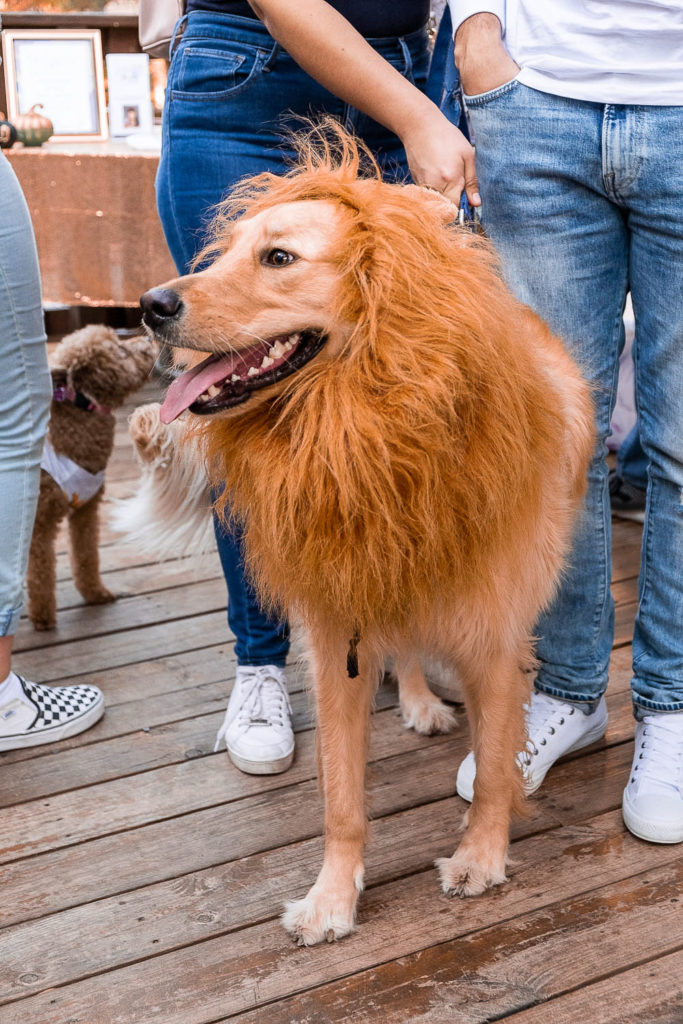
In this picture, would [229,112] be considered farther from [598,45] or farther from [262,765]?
[262,765]

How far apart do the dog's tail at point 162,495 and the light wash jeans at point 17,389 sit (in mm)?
415

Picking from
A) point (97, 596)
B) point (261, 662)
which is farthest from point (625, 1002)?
point (97, 596)

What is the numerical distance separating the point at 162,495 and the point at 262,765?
0.89 metres

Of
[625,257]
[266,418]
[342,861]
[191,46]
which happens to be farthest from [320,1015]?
[191,46]

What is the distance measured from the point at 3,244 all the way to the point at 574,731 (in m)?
1.54

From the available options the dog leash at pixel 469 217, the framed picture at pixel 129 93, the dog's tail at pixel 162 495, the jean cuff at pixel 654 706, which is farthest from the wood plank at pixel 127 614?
the framed picture at pixel 129 93

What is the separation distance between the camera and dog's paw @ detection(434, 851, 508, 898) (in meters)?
1.73

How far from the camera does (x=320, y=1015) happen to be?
1.49 meters

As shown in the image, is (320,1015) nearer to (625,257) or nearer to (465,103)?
(625,257)

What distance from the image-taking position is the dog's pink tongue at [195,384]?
1354 mm

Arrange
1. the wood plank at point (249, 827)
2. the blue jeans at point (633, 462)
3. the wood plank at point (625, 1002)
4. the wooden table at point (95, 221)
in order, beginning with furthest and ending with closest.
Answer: the wooden table at point (95, 221)
the blue jeans at point (633, 462)
the wood plank at point (249, 827)
the wood plank at point (625, 1002)

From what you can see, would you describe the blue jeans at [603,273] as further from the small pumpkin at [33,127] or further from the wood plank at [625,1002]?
the small pumpkin at [33,127]

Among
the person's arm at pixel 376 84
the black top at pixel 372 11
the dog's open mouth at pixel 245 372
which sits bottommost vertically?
the dog's open mouth at pixel 245 372

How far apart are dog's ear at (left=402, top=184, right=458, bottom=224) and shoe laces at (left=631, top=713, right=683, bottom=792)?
45.0 inches
